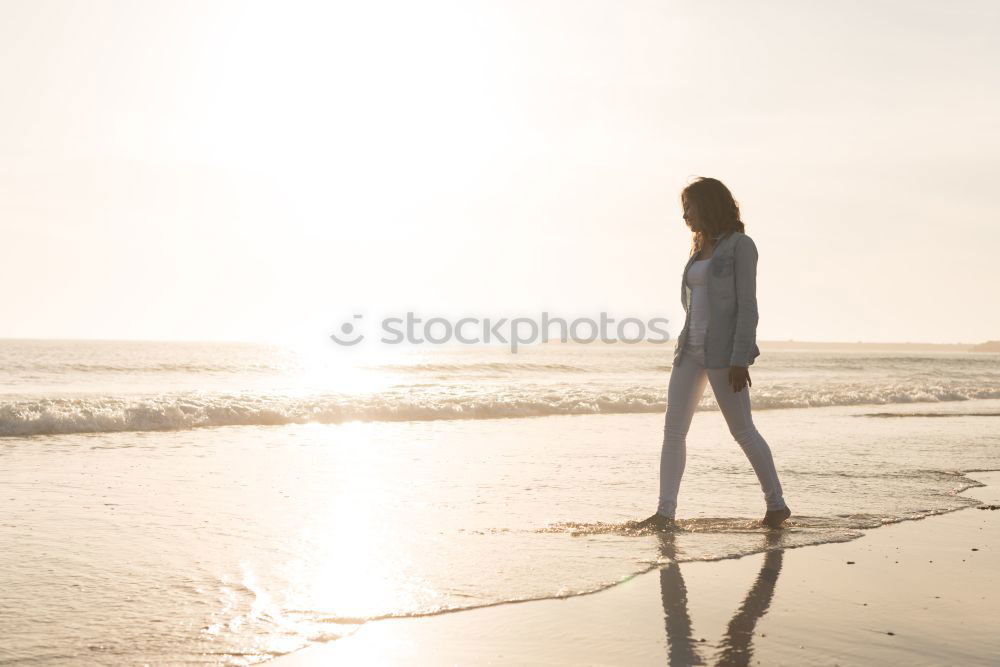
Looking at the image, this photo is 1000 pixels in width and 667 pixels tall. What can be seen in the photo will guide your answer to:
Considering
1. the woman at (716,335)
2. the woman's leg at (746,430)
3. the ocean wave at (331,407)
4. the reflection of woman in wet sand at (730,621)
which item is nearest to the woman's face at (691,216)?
the woman at (716,335)

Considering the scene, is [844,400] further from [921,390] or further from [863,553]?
[863,553]

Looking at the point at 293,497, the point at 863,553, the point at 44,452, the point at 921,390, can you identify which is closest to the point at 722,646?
the point at 863,553

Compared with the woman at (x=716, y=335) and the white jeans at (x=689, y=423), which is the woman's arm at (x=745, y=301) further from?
the white jeans at (x=689, y=423)

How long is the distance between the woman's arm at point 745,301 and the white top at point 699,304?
0.18 m

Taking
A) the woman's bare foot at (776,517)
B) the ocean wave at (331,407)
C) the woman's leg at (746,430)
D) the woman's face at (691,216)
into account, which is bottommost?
the ocean wave at (331,407)

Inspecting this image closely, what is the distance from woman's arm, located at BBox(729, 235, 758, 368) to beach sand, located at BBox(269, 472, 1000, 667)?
3.67 feet

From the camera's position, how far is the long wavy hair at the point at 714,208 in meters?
5.08

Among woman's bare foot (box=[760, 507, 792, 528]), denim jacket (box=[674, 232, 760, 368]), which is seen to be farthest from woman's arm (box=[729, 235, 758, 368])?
woman's bare foot (box=[760, 507, 792, 528])

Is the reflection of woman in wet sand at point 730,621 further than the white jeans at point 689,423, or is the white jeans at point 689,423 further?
the white jeans at point 689,423

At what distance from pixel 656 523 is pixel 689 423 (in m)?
0.63

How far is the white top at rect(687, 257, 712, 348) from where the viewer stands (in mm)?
5055

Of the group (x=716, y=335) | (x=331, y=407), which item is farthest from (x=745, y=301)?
(x=331, y=407)

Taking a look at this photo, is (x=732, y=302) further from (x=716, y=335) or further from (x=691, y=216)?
(x=691, y=216)

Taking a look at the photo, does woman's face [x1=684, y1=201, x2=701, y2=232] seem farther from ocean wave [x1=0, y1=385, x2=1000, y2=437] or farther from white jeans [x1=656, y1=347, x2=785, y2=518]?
ocean wave [x1=0, y1=385, x2=1000, y2=437]
